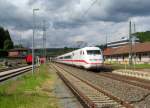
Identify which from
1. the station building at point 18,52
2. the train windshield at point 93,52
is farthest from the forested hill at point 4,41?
the train windshield at point 93,52

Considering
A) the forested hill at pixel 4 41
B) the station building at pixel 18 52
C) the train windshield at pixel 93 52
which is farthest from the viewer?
the forested hill at pixel 4 41

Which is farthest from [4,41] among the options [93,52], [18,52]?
[93,52]

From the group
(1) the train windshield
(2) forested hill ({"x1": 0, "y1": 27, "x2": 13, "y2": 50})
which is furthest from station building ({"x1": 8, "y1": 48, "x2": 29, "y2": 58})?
(1) the train windshield

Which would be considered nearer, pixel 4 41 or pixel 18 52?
pixel 18 52

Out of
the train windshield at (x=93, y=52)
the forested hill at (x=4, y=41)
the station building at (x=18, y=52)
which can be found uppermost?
the forested hill at (x=4, y=41)

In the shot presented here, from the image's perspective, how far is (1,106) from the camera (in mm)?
12914

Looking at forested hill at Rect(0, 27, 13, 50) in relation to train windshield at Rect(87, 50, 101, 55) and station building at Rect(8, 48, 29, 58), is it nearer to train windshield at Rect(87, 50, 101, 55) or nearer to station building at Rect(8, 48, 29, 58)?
station building at Rect(8, 48, 29, 58)

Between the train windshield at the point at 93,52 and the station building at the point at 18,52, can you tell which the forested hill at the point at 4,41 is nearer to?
the station building at the point at 18,52

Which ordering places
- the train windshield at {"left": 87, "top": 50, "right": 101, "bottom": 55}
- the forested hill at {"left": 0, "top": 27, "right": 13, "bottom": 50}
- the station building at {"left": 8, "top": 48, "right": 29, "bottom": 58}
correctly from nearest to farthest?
1. the train windshield at {"left": 87, "top": 50, "right": 101, "bottom": 55}
2. the station building at {"left": 8, "top": 48, "right": 29, "bottom": 58}
3. the forested hill at {"left": 0, "top": 27, "right": 13, "bottom": 50}

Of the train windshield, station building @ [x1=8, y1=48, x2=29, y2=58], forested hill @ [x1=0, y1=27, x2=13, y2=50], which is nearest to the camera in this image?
the train windshield

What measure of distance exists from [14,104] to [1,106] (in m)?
0.85

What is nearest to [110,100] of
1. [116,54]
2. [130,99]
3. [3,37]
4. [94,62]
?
[130,99]

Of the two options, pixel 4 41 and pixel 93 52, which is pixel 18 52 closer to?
pixel 4 41

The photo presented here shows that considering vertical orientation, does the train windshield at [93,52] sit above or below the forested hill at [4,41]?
below
